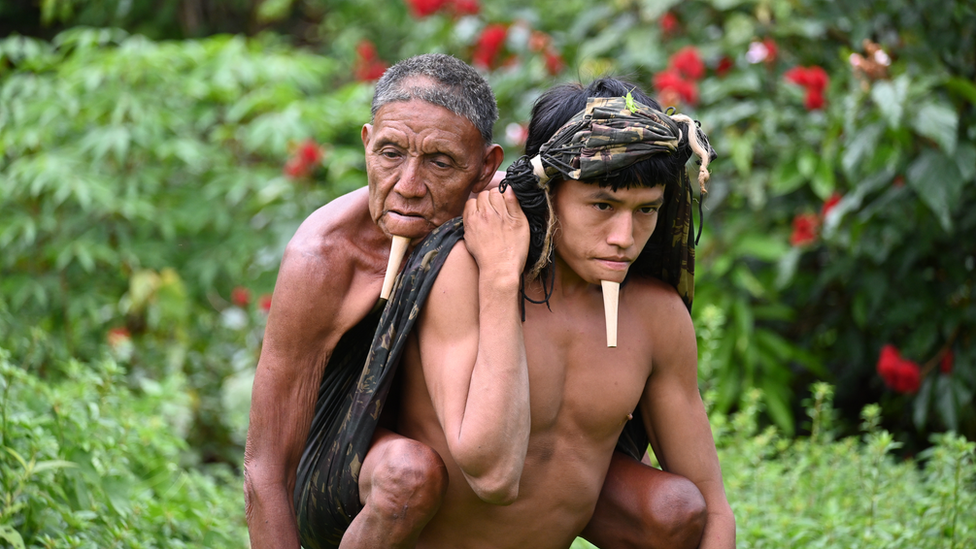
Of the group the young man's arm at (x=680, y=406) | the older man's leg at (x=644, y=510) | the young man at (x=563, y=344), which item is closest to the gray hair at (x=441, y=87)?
the young man at (x=563, y=344)

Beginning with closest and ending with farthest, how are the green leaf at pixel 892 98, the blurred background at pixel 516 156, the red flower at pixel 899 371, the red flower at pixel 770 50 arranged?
1. the green leaf at pixel 892 98
2. the blurred background at pixel 516 156
3. the red flower at pixel 899 371
4. the red flower at pixel 770 50

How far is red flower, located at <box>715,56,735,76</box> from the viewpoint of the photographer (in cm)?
533

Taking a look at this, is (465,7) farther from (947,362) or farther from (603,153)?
(603,153)

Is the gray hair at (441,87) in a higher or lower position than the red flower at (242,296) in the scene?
higher

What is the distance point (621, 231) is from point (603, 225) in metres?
0.05

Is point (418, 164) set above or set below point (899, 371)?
above

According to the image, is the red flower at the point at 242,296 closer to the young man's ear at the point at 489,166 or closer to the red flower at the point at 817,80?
the red flower at the point at 817,80

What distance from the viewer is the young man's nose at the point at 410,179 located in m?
2.32

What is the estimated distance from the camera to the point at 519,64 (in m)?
5.86

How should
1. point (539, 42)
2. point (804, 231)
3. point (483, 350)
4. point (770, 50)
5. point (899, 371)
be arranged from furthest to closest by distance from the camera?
point (539, 42)
point (770, 50)
point (804, 231)
point (899, 371)
point (483, 350)

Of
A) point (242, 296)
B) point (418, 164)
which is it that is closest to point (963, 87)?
point (418, 164)

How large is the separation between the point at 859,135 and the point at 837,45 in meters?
1.31

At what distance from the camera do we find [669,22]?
18.1 ft

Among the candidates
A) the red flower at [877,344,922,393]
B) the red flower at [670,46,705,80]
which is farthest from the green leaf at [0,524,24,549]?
the red flower at [877,344,922,393]
